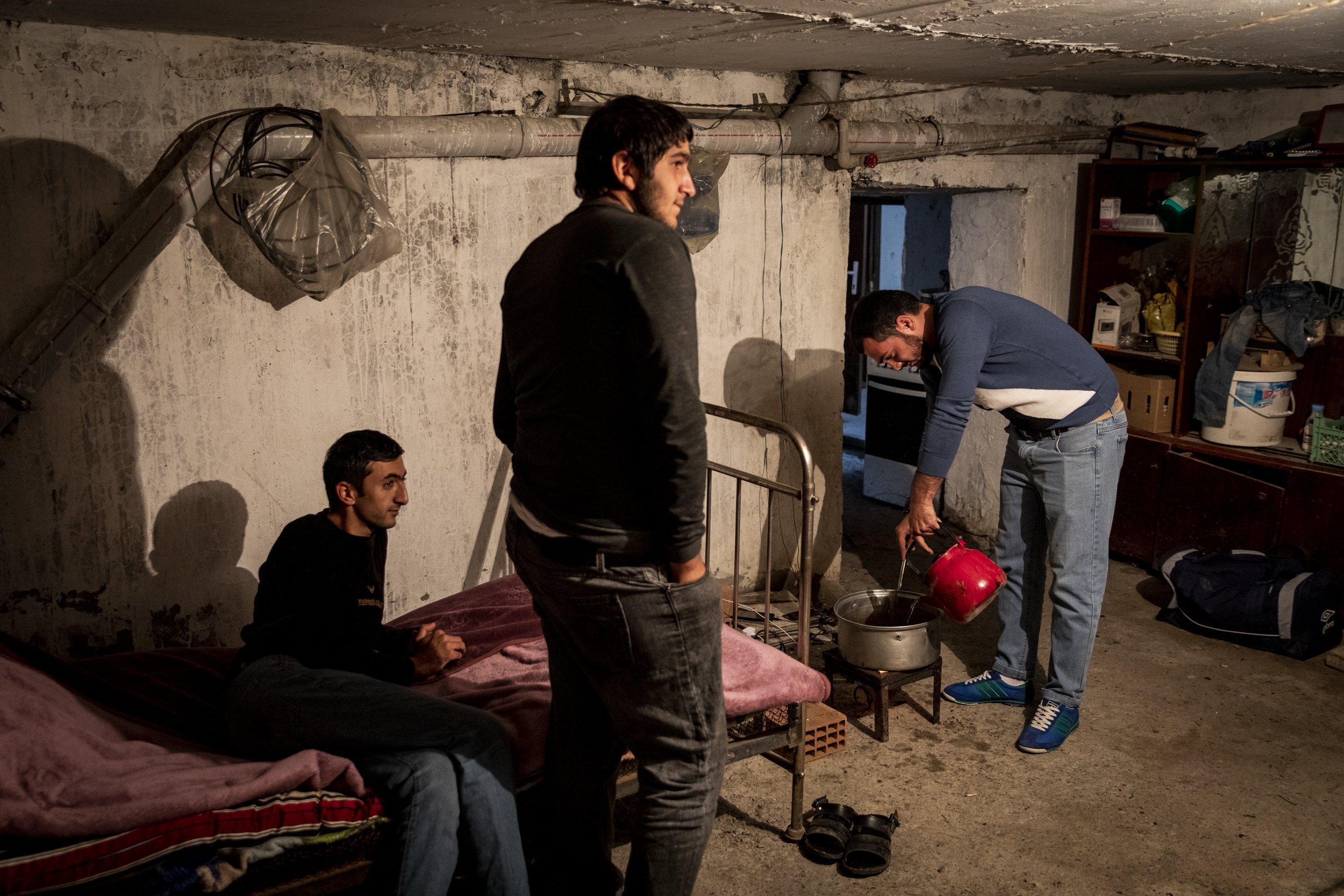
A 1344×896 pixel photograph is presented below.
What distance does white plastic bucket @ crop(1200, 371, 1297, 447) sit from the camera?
491 cm

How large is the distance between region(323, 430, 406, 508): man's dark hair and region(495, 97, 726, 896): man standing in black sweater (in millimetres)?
775

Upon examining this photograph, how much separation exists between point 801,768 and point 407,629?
4.05ft

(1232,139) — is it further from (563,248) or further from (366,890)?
(366,890)

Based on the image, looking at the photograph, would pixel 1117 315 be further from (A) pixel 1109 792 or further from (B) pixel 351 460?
(B) pixel 351 460

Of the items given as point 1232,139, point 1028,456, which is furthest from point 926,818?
point 1232,139

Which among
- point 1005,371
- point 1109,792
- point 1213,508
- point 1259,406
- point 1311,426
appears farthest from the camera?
point 1213,508

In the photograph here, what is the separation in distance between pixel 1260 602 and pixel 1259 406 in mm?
1067

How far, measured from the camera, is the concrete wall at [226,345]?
319 centimetres

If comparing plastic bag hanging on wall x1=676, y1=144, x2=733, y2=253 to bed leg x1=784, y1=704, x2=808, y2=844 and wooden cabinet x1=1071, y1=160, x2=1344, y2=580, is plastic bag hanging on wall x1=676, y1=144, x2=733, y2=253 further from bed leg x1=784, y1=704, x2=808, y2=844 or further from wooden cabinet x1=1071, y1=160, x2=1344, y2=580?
wooden cabinet x1=1071, y1=160, x2=1344, y2=580

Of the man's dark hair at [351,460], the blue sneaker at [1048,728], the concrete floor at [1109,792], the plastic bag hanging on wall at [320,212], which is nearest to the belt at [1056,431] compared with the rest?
the blue sneaker at [1048,728]

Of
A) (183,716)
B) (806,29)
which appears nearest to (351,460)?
(183,716)

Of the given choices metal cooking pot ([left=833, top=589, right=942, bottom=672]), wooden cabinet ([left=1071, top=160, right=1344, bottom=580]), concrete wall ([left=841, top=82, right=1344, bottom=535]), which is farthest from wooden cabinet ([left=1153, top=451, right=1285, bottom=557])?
metal cooking pot ([left=833, top=589, right=942, bottom=672])

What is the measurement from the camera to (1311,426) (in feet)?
15.8

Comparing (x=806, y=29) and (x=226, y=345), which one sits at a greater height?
(x=806, y=29)
